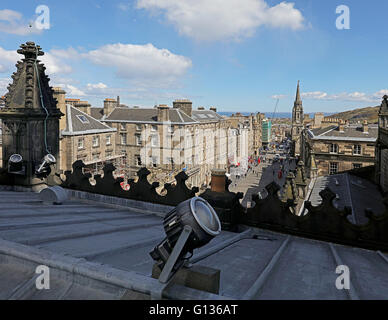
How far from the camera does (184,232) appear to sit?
121 inches

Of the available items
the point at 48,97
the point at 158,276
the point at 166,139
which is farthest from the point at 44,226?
the point at 166,139

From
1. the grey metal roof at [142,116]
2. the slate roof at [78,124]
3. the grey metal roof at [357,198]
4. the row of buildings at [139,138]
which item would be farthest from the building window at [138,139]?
the grey metal roof at [357,198]

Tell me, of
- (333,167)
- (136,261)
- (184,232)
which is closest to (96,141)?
(333,167)

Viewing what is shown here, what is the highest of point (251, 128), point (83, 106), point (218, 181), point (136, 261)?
point (83, 106)

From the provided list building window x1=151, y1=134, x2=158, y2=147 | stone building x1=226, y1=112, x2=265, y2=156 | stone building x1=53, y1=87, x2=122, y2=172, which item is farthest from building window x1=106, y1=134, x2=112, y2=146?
stone building x1=226, y1=112, x2=265, y2=156

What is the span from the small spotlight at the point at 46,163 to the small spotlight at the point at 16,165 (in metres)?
0.63

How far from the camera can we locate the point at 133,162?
55938 mm

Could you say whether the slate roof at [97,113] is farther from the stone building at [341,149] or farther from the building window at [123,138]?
the stone building at [341,149]

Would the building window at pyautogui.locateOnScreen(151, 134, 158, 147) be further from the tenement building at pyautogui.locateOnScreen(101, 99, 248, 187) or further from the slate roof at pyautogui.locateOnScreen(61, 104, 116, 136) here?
the slate roof at pyautogui.locateOnScreen(61, 104, 116, 136)

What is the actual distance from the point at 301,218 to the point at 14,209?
6760 millimetres

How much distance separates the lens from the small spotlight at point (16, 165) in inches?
428

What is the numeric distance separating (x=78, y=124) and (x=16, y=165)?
32027 mm

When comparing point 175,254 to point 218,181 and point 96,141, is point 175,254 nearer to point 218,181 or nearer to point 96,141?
point 218,181
